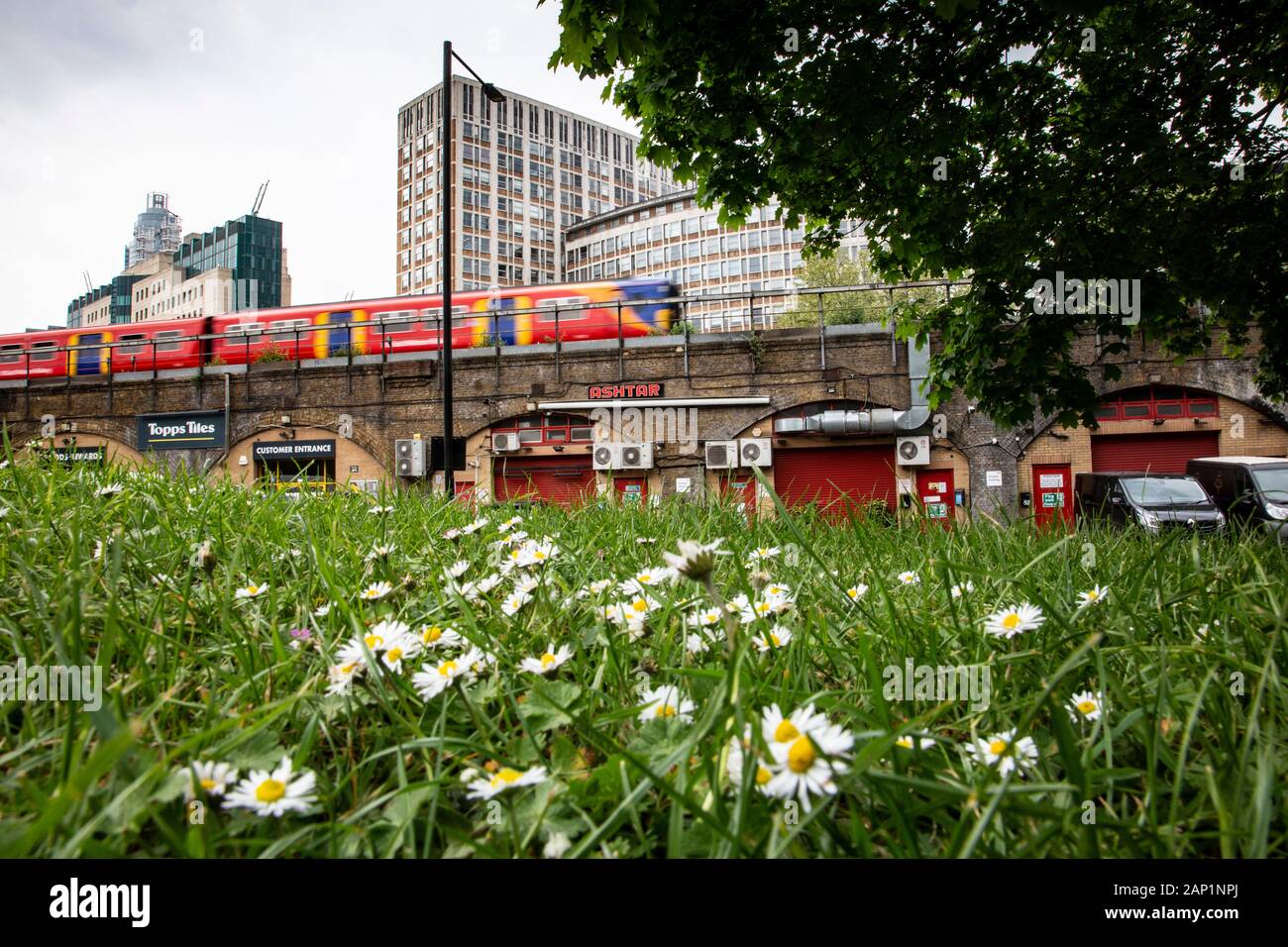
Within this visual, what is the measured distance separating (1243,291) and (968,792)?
6913 millimetres

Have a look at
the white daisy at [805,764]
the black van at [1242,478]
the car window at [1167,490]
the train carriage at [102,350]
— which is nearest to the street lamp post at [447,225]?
the white daisy at [805,764]

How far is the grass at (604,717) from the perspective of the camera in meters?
0.74

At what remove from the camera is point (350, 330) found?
22344 millimetres

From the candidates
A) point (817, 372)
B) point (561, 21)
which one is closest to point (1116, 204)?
point (561, 21)

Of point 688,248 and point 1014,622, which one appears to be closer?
point 1014,622

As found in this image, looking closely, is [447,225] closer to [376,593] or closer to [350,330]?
[376,593]

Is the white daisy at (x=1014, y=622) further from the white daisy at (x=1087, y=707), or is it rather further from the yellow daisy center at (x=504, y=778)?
the yellow daisy center at (x=504, y=778)

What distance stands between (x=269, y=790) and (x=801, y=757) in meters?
0.66

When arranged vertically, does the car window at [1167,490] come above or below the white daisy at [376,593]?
below

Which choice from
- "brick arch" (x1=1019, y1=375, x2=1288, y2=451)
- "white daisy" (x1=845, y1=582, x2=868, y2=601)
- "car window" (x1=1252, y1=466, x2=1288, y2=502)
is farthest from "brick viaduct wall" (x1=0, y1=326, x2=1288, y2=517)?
"white daisy" (x1=845, y1=582, x2=868, y2=601)

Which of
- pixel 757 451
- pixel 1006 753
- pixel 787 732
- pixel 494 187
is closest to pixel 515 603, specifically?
pixel 787 732

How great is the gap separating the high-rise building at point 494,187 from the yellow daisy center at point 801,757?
76.7 meters

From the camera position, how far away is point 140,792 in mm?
758
